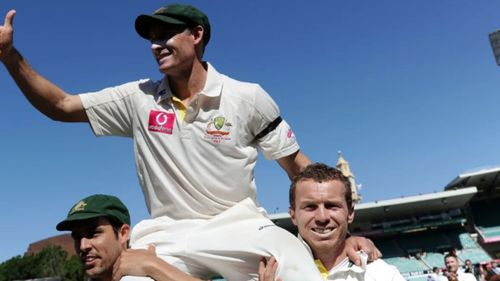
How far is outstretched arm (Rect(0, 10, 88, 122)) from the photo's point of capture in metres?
2.66

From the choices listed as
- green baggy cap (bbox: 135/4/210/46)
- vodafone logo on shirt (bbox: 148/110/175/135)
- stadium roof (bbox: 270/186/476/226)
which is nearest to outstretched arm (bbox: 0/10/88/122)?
→ vodafone logo on shirt (bbox: 148/110/175/135)

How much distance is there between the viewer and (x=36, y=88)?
273 cm

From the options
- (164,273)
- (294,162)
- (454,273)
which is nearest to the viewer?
(164,273)

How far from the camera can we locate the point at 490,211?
42.2m

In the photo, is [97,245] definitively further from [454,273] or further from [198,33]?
[454,273]

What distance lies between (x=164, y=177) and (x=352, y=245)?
3.61 feet

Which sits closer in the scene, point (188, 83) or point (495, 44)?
point (188, 83)

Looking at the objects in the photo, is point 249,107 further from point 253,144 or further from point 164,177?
point 164,177

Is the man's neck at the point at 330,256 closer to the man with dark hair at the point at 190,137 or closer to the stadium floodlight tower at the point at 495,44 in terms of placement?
the man with dark hair at the point at 190,137

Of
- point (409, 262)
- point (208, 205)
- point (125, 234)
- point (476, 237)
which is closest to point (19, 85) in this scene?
point (125, 234)

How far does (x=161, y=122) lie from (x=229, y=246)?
2.70ft

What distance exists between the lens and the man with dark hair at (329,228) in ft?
8.07

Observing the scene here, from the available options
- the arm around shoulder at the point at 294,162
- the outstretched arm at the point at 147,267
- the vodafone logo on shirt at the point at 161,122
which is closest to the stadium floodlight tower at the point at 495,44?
the arm around shoulder at the point at 294,162

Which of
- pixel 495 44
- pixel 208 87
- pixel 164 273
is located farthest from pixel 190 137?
pixel 495 44
